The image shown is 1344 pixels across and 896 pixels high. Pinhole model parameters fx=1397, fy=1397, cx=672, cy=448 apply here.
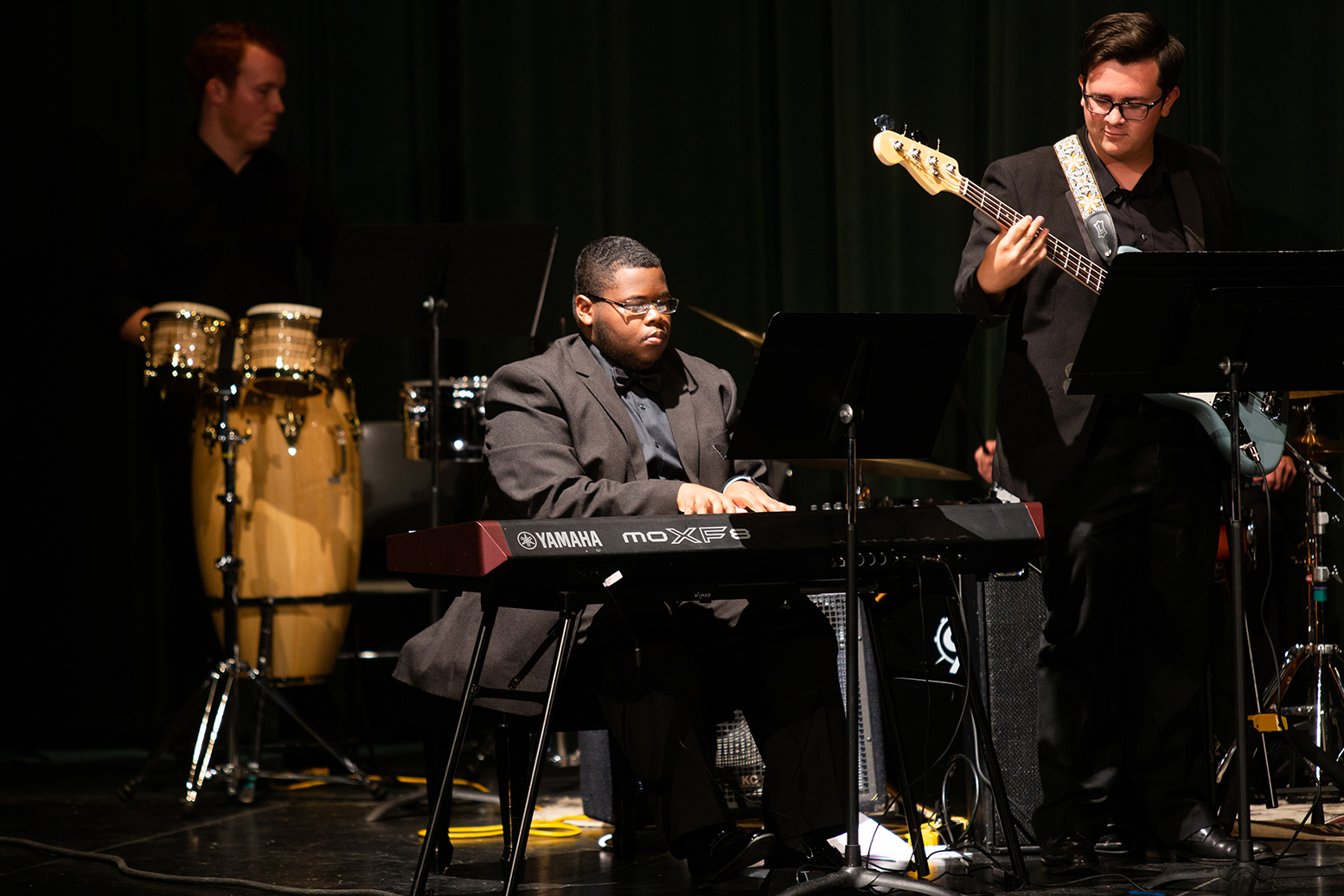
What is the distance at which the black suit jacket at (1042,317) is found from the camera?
3.17m

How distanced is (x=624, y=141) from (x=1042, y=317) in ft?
7.53

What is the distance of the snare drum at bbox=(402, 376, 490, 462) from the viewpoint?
4422 mm

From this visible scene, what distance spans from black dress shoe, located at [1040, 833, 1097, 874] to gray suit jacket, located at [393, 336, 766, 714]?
3.46 feet

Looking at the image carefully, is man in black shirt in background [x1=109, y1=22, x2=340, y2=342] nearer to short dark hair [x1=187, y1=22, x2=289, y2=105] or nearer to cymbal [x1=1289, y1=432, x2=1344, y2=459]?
short dark hair [x1=187, y1=22, x2=289, y2=105]

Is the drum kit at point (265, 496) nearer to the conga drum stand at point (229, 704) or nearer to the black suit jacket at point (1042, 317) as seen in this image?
the conga drum stand at point (229, 704)

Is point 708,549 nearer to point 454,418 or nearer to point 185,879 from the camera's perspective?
point 185,879

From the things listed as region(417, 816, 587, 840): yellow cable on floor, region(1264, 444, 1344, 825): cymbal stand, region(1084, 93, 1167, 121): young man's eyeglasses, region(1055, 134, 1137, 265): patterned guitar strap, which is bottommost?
region(417, 816, 587, 840): yellow cable on floor

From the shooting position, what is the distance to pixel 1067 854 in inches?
119

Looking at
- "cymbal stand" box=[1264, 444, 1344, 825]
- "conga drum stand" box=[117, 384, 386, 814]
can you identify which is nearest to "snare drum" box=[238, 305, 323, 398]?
"conga drum stand" box=[117, 384, 386, 814]

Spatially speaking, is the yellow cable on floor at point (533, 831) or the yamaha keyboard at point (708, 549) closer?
the yamaha keyboard at point (708, 549)

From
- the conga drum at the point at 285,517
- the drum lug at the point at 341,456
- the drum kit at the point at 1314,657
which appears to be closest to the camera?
the drum kit at the point at 1314,657

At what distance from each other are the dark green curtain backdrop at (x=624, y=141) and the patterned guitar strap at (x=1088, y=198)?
1.32 metres

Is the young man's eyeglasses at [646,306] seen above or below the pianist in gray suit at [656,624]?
above

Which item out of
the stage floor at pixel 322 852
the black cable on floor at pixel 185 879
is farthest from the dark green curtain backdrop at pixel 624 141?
the black cable on floor at pixel 185 879
